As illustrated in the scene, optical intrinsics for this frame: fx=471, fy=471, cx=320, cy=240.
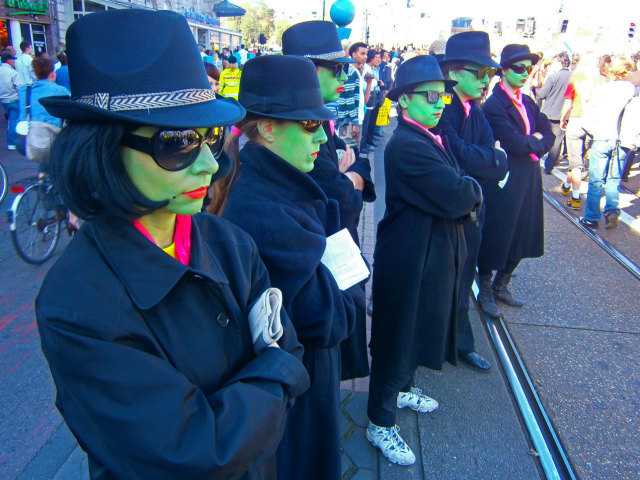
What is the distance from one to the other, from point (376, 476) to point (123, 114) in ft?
7.36

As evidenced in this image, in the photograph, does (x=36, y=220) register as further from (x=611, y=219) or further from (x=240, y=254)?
(x=611, y=219)

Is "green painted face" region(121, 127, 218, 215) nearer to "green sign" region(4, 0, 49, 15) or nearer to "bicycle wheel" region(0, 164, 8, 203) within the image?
"bicycle wheel" region(0, 164, 8, 203)

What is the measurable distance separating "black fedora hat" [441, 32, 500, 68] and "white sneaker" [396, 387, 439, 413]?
7.76ft

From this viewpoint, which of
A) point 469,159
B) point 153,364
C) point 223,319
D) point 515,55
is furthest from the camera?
point 515,55

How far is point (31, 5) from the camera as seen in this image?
19391 millimetres

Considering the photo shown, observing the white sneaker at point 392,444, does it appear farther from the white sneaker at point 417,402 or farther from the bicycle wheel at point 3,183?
the bicycle wheel at point 3,183

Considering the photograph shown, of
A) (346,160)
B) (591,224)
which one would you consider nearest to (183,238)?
(346,160)

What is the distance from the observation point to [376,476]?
8.23 ft

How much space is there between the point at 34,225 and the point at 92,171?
182 inches

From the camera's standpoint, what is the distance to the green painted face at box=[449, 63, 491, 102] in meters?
3.41

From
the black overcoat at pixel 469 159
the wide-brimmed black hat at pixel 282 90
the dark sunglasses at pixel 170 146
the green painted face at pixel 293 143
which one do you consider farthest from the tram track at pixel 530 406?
the dark sunglasses at pixel 170 146

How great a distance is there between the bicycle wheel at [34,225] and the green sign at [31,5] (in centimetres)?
1813

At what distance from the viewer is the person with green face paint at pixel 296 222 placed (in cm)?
169

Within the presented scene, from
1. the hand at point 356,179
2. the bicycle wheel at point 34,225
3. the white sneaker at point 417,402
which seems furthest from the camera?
the bicycle wheel at point 34,225
